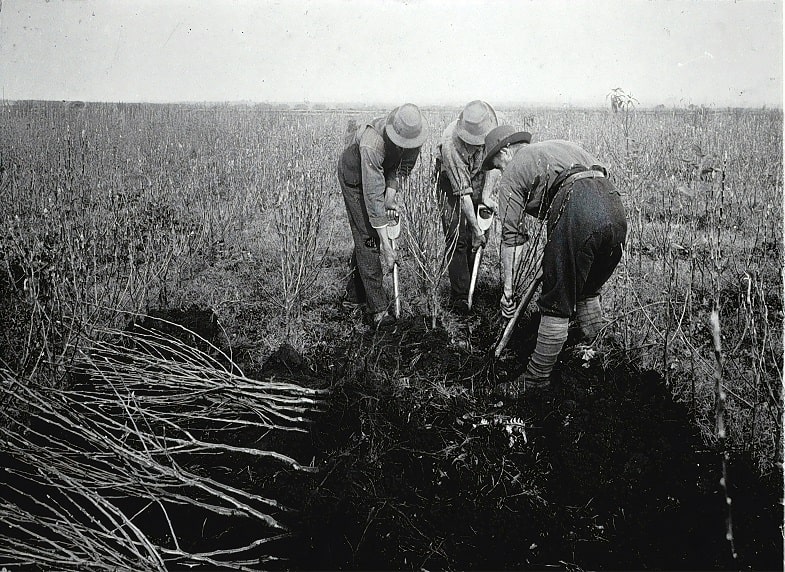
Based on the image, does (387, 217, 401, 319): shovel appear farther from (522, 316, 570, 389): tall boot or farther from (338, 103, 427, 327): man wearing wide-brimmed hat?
(522, 316, 570, 389): tall boot

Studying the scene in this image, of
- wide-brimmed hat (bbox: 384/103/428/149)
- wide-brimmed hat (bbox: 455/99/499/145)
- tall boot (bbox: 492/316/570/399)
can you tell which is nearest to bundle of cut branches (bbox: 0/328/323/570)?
tall boot (bbox: 492/316/570/399)

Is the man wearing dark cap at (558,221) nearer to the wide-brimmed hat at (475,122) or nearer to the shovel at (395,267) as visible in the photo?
the wide-brimmed hat at (475,122)

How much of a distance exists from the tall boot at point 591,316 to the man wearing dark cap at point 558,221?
0.77ft

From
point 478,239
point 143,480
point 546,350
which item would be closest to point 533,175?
point 546,350

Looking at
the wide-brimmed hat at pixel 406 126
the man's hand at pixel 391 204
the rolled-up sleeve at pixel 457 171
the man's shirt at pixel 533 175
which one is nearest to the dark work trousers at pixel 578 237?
the man's shirt at pixel 533 175

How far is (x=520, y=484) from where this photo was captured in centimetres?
234

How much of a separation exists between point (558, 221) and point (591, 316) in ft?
2.99

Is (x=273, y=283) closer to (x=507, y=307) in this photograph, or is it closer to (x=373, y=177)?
(x=373, y=177)

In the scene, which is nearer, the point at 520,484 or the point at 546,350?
the point at 520,484

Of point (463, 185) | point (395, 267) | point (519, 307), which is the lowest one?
point (519, 307)

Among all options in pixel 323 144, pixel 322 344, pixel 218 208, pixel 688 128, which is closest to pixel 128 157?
pixel 218 208

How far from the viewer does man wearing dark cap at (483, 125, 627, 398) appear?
8.64 ft

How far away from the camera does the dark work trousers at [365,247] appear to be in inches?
164

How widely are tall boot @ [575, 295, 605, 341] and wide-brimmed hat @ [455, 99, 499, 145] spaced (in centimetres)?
150
